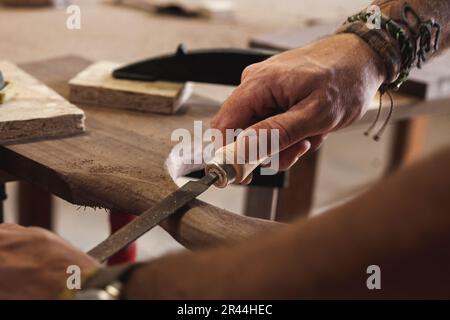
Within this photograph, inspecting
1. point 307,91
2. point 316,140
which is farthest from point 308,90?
point 316,140

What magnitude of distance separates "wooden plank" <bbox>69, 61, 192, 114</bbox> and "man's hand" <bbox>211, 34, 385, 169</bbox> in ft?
0.59

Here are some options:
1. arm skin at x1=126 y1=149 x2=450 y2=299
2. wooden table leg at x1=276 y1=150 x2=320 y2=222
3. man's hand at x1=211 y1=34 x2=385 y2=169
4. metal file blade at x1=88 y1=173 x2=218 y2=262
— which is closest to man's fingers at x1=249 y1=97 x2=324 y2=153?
man's hand at x1=211 y1=34 x2=385 y2=169

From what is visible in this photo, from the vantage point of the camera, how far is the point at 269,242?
48 cm

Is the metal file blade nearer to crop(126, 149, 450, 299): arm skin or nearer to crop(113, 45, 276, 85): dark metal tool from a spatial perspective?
crop(126, 149, 450, 299): arm skin

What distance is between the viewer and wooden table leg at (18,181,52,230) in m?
1.77

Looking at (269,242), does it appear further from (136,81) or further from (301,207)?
(301,207)

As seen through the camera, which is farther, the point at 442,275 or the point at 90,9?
the point at 90,9

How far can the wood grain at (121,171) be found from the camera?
74 centimetres

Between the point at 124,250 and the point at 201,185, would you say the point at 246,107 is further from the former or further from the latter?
the point at 124,250

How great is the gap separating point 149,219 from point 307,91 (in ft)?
0.88

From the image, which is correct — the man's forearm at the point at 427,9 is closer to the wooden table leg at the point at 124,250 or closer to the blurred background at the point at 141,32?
the blurred background at the point at 141,32

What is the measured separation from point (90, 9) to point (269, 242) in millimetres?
1752

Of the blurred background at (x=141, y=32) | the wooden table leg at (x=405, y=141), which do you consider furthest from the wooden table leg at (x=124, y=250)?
the wooden table leg at (x=405, y=141)
